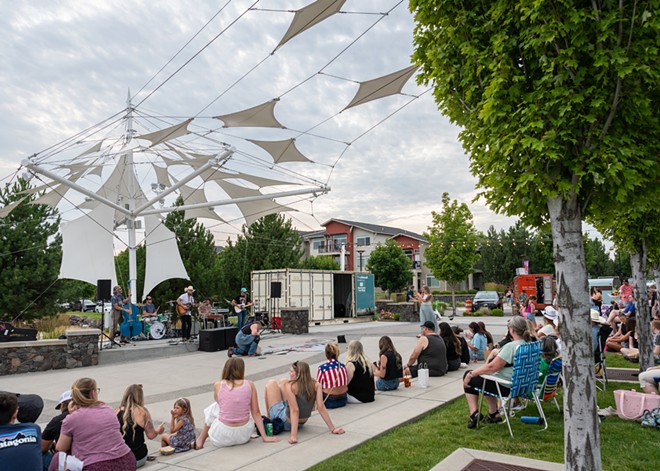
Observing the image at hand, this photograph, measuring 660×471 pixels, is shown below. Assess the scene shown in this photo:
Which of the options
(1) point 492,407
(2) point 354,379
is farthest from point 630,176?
(2) point 354,379

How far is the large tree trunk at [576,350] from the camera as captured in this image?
3820mm

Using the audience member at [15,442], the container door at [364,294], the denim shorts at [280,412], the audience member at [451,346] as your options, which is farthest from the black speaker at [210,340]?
the container door at [364,294]

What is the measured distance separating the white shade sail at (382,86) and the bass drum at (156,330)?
10900 millimetres

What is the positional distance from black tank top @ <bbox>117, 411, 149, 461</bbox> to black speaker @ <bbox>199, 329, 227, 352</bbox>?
11199 mm

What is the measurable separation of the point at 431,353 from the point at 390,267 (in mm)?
39898

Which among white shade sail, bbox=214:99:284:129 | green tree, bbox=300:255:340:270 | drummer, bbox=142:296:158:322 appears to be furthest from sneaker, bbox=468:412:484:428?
green tree, bbox=300:255:340:270

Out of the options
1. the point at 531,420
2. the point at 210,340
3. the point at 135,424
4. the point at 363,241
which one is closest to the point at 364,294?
the point at 210,340

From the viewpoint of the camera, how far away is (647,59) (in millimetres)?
3502

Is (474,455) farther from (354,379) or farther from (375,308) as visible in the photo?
(375,308)

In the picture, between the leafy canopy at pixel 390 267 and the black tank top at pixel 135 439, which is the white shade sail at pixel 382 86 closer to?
the black tank top at pixel 135 439

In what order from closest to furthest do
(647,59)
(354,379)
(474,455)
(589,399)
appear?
1. (647,59)
2. (589,399)
3. (474,455)
4. (354,379)

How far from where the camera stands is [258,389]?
9586 millimetres

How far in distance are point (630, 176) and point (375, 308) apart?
29191 millimetres

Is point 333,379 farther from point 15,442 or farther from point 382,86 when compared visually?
point 382,86
